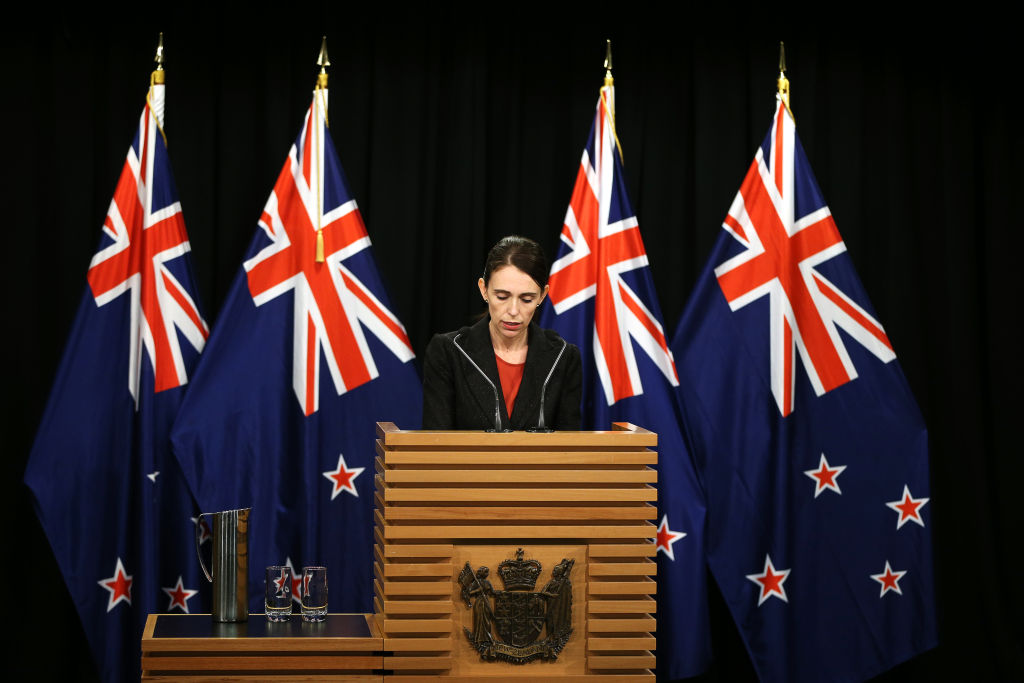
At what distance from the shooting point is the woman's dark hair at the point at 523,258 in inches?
103

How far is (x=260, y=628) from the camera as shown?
2314 mm

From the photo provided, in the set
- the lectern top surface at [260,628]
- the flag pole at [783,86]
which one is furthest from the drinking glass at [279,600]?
the flag pole at [783,86]

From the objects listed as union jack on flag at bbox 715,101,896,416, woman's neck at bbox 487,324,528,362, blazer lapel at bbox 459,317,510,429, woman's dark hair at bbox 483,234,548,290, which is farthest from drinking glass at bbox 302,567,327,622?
union jack on flag at bbox 715,101,896,416

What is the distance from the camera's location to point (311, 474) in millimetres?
4156

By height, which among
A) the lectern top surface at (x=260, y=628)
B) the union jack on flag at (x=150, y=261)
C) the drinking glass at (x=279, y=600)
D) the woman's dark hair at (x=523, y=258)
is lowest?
the lectern top surface at (x=260, y=628)

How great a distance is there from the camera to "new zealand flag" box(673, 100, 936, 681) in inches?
169

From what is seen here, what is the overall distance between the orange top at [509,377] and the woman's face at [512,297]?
0.09 meters

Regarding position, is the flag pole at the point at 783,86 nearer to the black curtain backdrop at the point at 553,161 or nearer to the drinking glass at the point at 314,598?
the black curtain backdrop at the point at 553,161

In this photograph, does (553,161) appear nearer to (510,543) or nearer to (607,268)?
(607,268)

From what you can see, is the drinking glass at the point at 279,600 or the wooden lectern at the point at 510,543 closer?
the wooden lectern at the point at 510,543

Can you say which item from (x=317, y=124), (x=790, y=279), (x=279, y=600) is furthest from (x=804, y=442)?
(x=279, y=600)

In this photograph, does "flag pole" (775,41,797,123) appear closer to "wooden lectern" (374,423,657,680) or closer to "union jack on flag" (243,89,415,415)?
"union jack on flag" (243,89,415,415)

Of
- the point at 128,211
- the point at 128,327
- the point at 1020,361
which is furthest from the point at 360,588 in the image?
the point at 1020,361

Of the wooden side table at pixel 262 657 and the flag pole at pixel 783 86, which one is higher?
the flag pole at pixel 783 86
